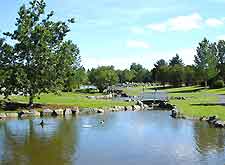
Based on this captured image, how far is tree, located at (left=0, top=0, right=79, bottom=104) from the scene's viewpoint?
197 ft

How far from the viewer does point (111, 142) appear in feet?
114

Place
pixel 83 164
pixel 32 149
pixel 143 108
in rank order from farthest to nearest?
1. pixel 143 108
2. pixel 32 149
3. pixel 83 164

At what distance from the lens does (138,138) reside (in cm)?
3650

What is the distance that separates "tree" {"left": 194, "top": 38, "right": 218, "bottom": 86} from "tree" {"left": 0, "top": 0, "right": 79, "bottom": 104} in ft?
237

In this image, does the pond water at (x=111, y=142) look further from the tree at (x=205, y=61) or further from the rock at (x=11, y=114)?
the tree at (x=205, y=61)

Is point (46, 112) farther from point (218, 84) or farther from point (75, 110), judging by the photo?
point (218, 84)

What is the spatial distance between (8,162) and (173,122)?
23.9m

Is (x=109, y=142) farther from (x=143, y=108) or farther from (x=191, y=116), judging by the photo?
(x=143, y=108)

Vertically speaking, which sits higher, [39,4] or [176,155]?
[39,4]

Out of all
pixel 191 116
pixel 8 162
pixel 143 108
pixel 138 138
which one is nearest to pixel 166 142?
pixel 138 138

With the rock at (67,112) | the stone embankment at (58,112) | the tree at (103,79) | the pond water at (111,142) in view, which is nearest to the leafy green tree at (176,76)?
the tree at (103,79)

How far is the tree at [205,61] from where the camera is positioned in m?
127

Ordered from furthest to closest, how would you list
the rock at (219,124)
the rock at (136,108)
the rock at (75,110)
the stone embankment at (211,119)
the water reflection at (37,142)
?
the rock at (136,108)
the rock at (75,110)
the stone embankment at (211,119)
the rock at (219,124)
the water reflection at (37,142)

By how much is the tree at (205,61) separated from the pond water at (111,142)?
7993cm
